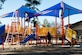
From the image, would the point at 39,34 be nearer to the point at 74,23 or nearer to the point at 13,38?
the point at 13,38

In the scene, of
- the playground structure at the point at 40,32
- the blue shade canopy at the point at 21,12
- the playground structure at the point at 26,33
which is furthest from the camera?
the blue shade canopy at the point at 21,12

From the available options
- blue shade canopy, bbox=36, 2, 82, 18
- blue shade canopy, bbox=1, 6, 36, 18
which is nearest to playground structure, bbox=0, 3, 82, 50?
blue shade canopy, bbox=36, 2, 82, 18

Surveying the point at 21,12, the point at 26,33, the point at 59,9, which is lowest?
the point at 26,33

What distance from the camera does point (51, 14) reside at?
28.1 metres

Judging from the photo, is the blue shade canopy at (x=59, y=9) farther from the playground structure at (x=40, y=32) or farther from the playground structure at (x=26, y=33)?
the playground structure at (x=26, y=33)

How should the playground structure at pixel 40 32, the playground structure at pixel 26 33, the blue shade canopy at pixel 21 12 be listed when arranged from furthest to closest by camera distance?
1. the blue shade canopy at pixel 21 12
2. the playground structure at pixel 26 33
3. the playground structure at pixel 40 32

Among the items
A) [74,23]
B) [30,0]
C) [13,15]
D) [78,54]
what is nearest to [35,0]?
[30,0]

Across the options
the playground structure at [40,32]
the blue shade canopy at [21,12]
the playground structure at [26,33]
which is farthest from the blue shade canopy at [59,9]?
the blue shade canopy at [21,12]

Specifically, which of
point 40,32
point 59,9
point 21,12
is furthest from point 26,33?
point 59,9

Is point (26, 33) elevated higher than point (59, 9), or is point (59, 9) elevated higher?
point (59, 9)

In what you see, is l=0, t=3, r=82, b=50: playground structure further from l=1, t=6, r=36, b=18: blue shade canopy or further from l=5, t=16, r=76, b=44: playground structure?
l=1, t=6, r=36, b=18: blue shade canopy

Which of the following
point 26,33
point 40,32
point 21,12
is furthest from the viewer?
point 21,12

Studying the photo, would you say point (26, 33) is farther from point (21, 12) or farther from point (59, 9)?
point (59, 9)

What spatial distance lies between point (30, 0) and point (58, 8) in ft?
120
